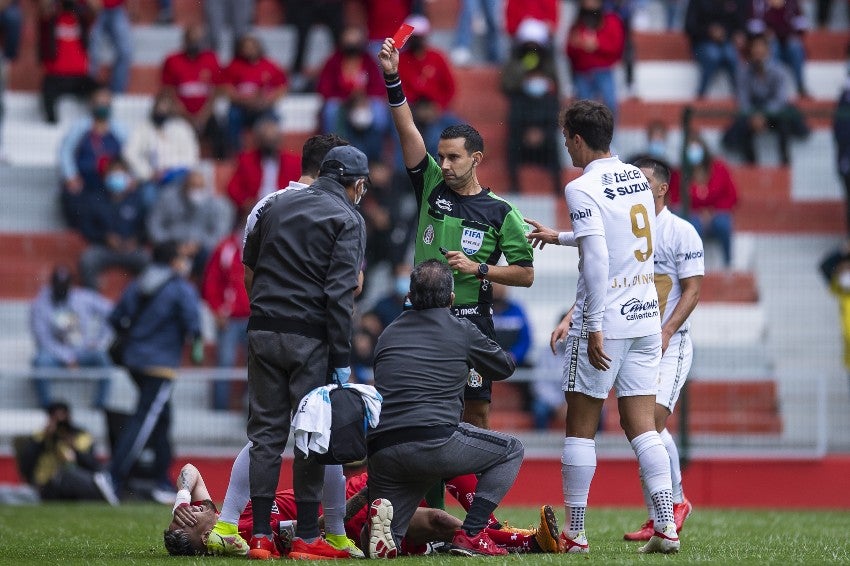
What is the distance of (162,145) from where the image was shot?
63.4 feet

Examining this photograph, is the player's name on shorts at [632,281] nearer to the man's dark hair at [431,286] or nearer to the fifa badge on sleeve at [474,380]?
the man's dark hair at [431,286]

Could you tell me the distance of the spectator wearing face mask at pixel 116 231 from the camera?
18250mm

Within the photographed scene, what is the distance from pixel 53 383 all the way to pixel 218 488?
2188mm

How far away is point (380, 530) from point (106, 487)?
7.37 meters

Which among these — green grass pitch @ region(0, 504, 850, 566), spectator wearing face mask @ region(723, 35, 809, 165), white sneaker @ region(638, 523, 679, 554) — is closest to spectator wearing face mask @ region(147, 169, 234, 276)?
green grass pitch @ region(0, 504, 850, 566)

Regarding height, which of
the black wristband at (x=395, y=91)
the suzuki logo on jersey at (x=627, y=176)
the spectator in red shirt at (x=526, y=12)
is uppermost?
the spectator in red shirt at (x=526, y=12)

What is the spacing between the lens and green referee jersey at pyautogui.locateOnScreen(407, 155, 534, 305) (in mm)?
9531

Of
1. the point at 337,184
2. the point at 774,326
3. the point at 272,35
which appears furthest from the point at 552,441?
the point at 272,35

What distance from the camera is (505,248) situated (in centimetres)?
957

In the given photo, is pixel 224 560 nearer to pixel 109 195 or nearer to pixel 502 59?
pixel 109 195

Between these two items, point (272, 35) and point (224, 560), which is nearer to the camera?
point (224, 560)

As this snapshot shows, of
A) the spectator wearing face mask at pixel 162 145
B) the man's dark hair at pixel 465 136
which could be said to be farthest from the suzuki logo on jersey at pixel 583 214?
the spectator wearing face mask at pixel 162 145

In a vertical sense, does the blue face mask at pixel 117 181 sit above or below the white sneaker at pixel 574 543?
above

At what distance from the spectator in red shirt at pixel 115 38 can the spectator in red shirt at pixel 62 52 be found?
1.25 feet
